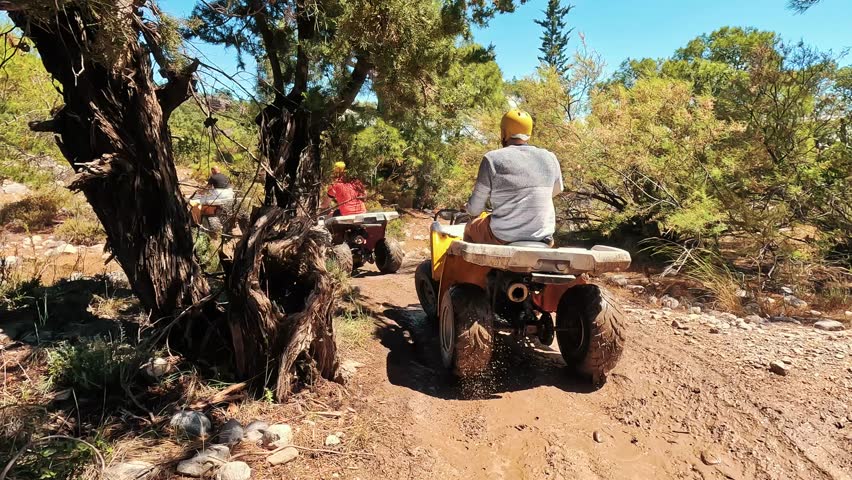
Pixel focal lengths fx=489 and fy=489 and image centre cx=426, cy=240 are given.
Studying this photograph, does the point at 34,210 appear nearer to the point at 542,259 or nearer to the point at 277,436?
the point at 277,436

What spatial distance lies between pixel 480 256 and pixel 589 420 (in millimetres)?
1306

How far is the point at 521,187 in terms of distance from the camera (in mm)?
3549

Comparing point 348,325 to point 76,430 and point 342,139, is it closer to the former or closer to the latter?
point 342,139

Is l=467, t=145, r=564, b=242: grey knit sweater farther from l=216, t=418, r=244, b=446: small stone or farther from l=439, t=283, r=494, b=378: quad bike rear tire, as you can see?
l=216, t=418, r=244, b=446: small stone

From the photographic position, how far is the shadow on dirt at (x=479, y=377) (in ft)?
11.7

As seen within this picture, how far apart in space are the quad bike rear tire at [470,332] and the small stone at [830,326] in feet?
13.1

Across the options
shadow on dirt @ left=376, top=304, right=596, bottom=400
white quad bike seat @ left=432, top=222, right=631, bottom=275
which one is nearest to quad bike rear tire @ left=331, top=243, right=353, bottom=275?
shadow on dirt @ left=376, top=304, right=596, bottom=400

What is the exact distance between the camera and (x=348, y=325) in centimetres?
443

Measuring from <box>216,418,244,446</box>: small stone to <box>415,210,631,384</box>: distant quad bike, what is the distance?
1416 millimetres

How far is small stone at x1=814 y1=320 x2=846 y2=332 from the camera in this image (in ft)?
16.4

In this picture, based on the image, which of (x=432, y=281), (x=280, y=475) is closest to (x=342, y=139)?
(x=432, y=281)

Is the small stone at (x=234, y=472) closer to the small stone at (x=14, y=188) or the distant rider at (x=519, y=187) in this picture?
the distant rider at (x=519, y=187)

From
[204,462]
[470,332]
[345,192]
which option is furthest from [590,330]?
[345,192]

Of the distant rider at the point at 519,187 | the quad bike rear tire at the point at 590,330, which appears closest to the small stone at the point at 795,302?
the quad bike rear tire at the point at 590,330
